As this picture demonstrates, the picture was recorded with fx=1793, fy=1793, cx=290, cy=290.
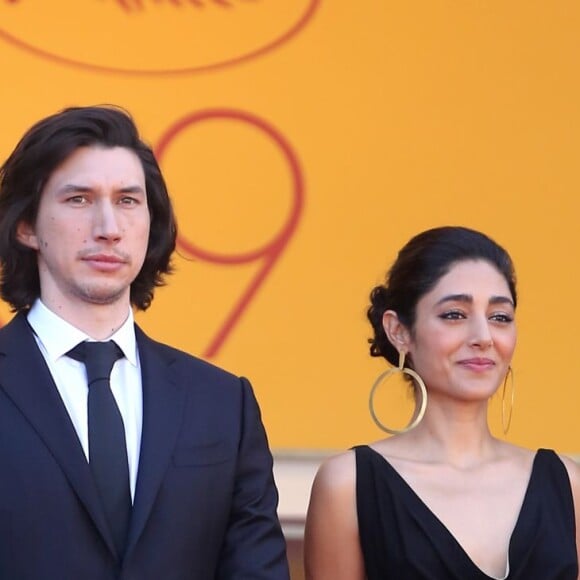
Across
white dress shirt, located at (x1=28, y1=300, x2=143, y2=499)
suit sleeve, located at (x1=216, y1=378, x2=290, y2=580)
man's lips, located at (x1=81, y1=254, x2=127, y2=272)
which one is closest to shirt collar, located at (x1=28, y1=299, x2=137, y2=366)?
white dress shirt, located at (x1=28, y1=300, x2=143, y2=499)

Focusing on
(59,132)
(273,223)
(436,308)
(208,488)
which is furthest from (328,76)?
(208,488)

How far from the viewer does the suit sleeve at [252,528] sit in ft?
10.4

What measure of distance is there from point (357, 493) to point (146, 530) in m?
0.70

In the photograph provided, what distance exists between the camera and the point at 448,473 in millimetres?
3703

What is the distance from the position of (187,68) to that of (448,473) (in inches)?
56.9

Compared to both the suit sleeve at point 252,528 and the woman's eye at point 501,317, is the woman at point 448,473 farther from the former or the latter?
the suit sleeve at point 252,528

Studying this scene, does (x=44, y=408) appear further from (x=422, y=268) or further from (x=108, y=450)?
(x=422, y=268)

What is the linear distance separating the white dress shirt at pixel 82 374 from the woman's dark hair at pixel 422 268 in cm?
74

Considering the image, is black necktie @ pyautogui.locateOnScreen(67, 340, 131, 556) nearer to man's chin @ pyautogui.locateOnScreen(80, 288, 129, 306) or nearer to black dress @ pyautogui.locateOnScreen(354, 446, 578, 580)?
man's chin @ pyautogui.locateOnScreen(80, 288, 129, 306)

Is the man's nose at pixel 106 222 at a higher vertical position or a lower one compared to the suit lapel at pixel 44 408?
higher

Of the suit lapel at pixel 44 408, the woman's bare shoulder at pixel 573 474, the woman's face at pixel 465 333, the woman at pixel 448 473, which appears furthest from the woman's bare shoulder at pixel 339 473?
the suit lapel at pixel 44 408

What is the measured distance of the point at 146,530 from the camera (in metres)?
3.07

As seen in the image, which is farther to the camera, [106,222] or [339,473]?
[339,473]

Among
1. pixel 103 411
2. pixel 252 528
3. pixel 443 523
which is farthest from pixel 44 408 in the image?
pixel 443 523
